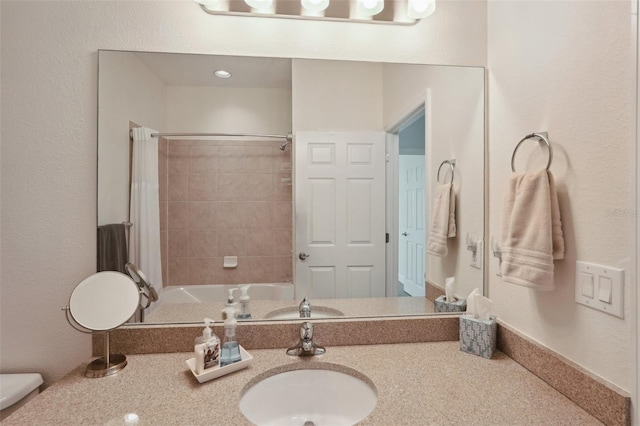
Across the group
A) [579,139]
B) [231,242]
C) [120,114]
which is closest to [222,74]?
[120,114]

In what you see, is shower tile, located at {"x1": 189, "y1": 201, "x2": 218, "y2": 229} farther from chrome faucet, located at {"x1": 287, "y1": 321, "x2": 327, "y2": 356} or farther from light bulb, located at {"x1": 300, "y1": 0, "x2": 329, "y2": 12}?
light bulb, located at {"x1": 300, "y1": 0, "x2": 329, "y2": 12}

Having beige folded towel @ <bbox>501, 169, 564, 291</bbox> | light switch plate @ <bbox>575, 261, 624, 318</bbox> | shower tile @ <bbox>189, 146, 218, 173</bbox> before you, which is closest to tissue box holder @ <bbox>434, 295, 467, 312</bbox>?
beige folded towel @ <bbox>501, 169, 564, 291</bbox>

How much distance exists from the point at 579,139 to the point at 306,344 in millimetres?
1005

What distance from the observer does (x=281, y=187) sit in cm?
Result: 122

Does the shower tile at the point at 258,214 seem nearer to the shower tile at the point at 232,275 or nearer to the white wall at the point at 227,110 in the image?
the shower tile at the point at 232,275

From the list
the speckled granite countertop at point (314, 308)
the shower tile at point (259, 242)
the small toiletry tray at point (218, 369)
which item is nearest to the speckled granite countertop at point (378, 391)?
the small toiletry tray at point (218, 369)

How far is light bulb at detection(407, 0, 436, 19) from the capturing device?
1.15m

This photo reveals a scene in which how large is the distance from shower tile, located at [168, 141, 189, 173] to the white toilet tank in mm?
825

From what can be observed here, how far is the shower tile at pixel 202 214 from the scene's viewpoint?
3.87ft

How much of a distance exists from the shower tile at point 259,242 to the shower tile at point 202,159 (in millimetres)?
279

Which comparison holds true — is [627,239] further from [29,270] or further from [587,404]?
[29,270]

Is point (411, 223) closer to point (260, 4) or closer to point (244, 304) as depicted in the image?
point (244, 304)

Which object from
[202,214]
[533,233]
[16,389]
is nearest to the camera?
[533,233]

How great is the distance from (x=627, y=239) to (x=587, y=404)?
431mm
